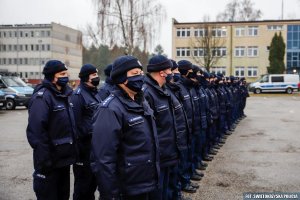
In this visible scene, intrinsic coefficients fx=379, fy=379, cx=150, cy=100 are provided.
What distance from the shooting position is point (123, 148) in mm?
3445

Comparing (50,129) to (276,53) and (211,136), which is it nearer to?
(211,136)

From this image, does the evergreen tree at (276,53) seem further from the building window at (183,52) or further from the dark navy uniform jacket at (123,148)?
the dark navy uniform jacket at (123,148)

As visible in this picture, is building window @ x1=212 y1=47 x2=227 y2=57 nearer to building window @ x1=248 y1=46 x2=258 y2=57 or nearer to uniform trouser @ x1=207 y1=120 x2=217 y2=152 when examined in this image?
building window @ x1=248 y1=46 x2=258 y2=57

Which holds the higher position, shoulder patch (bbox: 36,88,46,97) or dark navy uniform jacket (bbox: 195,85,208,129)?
shoulder patch (bbox: 36,88,46,97)

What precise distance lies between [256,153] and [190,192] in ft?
12.3

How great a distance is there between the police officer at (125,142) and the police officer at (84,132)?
163 centimetres

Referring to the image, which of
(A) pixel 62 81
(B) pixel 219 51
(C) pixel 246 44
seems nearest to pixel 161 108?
(A) pixel 62 81

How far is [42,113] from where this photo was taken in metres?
4.34

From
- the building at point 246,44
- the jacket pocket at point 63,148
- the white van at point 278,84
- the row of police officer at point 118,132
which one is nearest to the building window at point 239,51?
the building at point 246,44

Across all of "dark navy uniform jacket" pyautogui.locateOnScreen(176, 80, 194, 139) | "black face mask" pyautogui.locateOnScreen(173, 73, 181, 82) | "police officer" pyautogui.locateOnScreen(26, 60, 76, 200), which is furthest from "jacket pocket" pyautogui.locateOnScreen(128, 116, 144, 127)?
"black face mask" pyautogui.locateOnScreen(173, 73, 181, 82)

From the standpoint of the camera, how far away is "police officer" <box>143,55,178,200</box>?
177 inches

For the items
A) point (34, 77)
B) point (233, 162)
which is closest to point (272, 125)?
point (233, 162)

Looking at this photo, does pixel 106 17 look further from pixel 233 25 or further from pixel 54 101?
pixel 233 25

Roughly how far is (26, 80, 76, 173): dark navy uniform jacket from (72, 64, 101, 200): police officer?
0.46m
